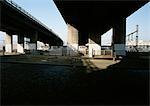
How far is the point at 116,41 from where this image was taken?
173ft

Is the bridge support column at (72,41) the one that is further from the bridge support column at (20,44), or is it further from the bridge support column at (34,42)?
the bridge support column at (20,44)

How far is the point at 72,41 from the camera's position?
67.2 m

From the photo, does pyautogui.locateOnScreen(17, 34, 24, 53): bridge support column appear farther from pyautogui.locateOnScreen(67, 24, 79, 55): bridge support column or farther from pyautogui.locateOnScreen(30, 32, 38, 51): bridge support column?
pyautogui.locateOnScreen(67, 24, 79, 55): bridge support column

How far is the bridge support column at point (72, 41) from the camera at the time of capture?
65750mm

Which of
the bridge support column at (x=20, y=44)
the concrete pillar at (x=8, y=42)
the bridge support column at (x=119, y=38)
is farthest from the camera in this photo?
the concrete pillar at (x=8, y=42)

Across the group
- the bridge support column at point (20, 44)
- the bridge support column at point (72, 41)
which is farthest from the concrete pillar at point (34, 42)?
the bridge support column at point (72, 41)

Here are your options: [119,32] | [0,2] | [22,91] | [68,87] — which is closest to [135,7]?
[119,32]

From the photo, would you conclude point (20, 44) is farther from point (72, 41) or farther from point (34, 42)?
point (72, 41)

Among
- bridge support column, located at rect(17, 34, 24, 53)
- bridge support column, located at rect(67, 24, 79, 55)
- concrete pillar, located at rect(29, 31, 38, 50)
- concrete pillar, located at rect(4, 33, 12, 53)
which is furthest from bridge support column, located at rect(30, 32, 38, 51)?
bridge support column, located at rect(67, 24, 79, 55)

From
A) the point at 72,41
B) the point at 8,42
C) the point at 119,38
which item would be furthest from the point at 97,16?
the point at 8,42

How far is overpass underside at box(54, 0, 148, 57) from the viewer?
36844mm

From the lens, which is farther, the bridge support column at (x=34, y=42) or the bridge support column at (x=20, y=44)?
the bridge support column at (x=20, y=44)

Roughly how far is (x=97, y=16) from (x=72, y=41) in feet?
60.3

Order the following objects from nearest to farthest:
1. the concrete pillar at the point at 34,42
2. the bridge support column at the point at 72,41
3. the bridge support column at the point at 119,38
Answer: the bridge support column at the point at 119,38 → the bridge support column at the point at 72,41 → the concrete pillar at the point at 34,42
